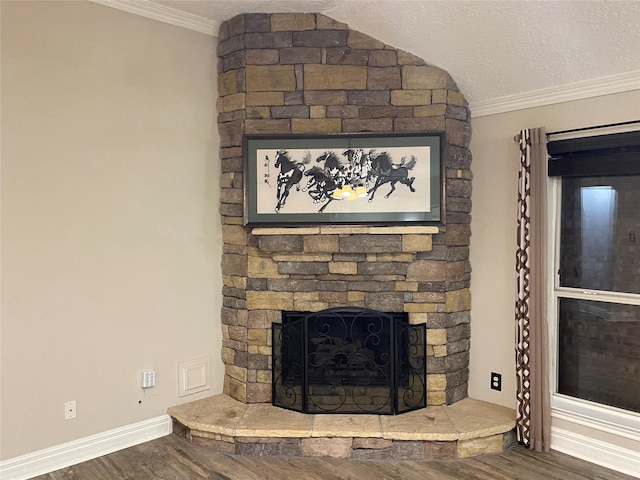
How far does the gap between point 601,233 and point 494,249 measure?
66cm

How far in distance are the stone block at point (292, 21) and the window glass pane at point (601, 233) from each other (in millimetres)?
1955

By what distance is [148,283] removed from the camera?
10.8 ft

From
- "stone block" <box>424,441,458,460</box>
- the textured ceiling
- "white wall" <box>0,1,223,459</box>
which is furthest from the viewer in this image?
"stone block" <box>424,441,458,460</box>

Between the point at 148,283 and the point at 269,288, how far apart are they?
31.8 inches

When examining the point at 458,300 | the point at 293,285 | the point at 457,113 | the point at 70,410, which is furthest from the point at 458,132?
the point at 70,410

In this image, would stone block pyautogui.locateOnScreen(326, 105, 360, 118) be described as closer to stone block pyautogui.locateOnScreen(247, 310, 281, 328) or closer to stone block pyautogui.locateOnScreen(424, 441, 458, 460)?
stone block pyautogui.locateOnScreen(247, 310, 281, 328)

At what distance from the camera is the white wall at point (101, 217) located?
2.75 metres

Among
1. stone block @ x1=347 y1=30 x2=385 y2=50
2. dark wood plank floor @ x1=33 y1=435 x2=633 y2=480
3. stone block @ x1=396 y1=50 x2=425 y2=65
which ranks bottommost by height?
dark wood plank floor @ x1=33 y1=435 x2=633 y2=480

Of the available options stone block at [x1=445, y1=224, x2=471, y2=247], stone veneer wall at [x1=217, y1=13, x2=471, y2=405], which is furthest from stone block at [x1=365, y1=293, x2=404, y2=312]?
stone block at [x1=445, y1=224, x2=471, y2=247]

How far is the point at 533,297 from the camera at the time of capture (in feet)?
10.0

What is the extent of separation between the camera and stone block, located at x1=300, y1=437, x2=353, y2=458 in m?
3.00

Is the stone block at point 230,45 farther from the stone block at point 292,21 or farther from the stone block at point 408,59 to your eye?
the stone block at point 408,59

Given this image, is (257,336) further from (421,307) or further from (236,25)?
(236,25)

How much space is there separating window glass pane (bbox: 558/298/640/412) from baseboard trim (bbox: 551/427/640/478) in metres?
0.25
